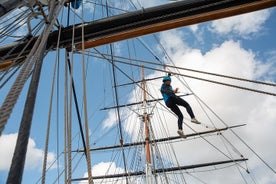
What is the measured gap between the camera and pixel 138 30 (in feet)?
15.9

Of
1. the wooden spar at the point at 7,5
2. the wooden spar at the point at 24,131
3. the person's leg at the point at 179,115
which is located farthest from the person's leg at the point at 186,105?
the wooden spar at the point at 7,5

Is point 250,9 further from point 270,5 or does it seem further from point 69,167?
point 69,167

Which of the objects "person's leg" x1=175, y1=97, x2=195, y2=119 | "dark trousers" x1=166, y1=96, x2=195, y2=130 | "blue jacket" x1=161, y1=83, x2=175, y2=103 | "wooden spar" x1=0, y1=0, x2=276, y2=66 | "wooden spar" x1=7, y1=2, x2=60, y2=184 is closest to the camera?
"wooden spar" x1=7, y1=2, x2=60, y2=184

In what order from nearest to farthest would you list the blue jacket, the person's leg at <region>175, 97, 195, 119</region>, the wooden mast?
the person's leg at <region>175, 97, 195, 119</region>, the blue jacket, the wooden mast

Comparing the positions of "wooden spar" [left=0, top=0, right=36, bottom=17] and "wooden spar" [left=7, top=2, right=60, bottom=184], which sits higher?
"wooden spar" [left=0, top=0, right=36, bottom=17]

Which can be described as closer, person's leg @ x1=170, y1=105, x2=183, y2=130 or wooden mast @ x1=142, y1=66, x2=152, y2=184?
person's leg @ x1=170, y1=105, x2=183, y2=130

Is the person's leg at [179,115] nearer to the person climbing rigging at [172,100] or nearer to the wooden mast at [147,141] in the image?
the person climbing rigging at [172,100]

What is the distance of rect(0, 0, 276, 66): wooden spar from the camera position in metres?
4.59

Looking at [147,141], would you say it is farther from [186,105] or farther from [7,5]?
[7,5]

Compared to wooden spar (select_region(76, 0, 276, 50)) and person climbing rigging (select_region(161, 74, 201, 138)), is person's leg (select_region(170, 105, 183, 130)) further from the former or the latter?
wooden spar (select_region(76, 0, 276, 50))

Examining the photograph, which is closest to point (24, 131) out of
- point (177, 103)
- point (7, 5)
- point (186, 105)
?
point (7, 5)

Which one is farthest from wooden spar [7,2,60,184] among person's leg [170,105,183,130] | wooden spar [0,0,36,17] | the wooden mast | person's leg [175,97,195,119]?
the wooden mast

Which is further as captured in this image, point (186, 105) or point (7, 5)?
point (186, 105)

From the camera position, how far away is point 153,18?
4672 mm
